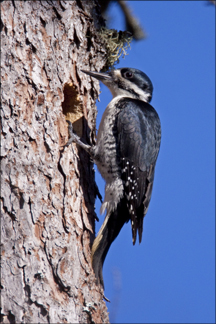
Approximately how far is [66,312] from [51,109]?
1.35m

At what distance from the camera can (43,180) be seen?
2703 millimetres

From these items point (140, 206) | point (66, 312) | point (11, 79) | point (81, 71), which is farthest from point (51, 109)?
point (66, 312)

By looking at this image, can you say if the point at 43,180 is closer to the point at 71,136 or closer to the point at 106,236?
the point at 71,136

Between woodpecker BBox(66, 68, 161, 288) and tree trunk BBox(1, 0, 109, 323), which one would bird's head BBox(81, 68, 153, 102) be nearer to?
woodpecker BBox(66, 68, 161, 288)

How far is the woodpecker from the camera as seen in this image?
10.7 feet

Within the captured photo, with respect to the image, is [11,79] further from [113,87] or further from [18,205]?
[113,87]

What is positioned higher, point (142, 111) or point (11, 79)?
point (142, 111)

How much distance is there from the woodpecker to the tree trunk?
160 millimetres

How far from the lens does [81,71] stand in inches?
131

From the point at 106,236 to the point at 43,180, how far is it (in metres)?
0.70

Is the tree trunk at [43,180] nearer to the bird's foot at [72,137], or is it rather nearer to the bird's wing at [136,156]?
the bird's foot at [72,137]

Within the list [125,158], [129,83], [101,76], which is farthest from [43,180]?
[129,83]

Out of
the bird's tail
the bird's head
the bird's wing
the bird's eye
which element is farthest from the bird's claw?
the bird's eye

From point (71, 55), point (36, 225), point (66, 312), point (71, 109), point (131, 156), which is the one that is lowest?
point (66, 312)
